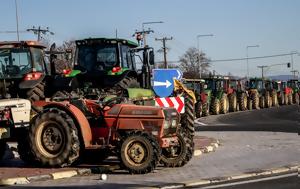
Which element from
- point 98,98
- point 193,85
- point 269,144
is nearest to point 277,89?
point 193,85

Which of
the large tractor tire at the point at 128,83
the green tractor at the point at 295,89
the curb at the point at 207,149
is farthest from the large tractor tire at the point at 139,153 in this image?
the green tractor at the point at 295,89

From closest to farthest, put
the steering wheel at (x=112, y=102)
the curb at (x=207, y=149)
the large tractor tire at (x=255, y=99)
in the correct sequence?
the steering wheel at (x=112, y=102) → the curb at (x=207, y=149) → the large tractor tire at (x=255, y=99)

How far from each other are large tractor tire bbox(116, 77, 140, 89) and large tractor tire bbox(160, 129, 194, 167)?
3.12 metres

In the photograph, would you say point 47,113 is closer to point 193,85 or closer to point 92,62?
point 92,62

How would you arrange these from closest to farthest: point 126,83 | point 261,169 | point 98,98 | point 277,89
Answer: point 261,169
point 98,98
point 126,83
point 277,89

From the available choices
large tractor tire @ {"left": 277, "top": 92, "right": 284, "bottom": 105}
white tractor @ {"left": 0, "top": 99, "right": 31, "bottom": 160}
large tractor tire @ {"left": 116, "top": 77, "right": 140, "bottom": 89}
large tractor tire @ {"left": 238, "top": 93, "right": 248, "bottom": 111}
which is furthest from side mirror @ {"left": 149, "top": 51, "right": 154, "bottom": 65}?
large tractor tire @ {"left": 277, "top": 92, "right": 284, "bottom": 105}

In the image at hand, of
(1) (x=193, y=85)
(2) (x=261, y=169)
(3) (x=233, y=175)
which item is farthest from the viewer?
(1) (x=193, y=85)

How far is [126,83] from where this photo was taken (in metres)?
15.8

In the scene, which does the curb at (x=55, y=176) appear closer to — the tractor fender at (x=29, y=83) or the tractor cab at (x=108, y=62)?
the tractor cab at (x=108, y=62)

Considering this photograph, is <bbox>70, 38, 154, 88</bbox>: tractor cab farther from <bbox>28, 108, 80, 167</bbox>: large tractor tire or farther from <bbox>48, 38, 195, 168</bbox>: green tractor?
<bbox>28, 108, 80, 167</bbox>: large tractor tire

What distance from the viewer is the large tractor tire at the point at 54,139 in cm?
1225

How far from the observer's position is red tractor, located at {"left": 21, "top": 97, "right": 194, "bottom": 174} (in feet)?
39.5

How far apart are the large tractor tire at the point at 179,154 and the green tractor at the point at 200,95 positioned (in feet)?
74.8

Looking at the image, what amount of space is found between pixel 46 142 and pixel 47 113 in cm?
61
